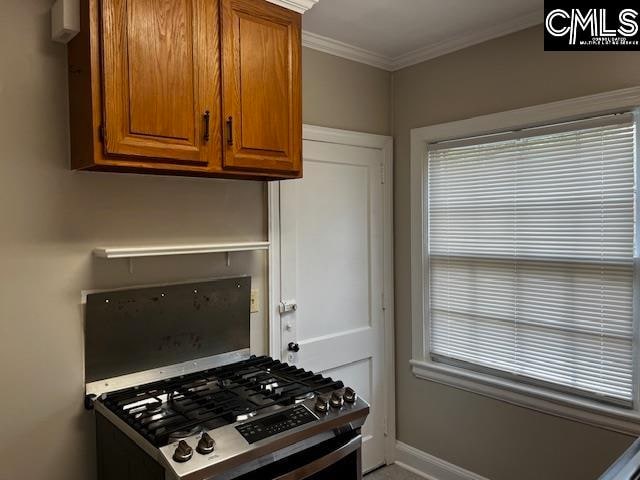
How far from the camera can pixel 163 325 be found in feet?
6.81

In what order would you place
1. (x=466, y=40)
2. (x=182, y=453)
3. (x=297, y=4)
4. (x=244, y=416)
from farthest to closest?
(x=466, y=40) < (x=297, y=4) < (x=244, y=416) < (x=182, y=453)

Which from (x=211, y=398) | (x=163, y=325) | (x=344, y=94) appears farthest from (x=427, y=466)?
(x=344, y=94)

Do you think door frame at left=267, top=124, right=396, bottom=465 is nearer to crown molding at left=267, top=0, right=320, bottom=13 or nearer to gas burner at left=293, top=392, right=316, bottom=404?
crown molding at left=267, top=0, right=320, bottom=13

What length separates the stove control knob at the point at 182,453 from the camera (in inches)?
55.9

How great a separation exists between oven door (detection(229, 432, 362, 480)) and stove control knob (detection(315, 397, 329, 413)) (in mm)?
125

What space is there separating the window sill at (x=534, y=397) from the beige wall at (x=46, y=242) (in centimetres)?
175

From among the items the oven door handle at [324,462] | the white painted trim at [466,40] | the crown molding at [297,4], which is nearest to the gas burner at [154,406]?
the oven door handle at [324,462]

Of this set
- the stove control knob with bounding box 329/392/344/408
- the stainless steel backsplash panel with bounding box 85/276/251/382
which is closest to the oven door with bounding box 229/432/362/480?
the stove control knob with bounding box 329/392/344/408

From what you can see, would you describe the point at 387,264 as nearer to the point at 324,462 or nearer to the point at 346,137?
the point at 346,137

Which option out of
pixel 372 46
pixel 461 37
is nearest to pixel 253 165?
pixel 372 46

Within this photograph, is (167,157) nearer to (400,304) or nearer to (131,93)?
(131,93)

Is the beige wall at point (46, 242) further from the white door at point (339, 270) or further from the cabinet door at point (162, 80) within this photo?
the white door at point (339, 270)

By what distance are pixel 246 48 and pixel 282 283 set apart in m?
1.17

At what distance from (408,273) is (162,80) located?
1907mm
